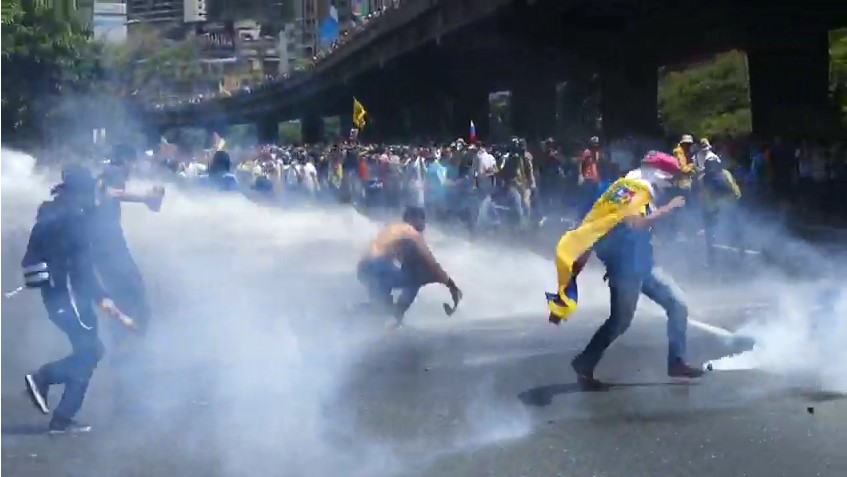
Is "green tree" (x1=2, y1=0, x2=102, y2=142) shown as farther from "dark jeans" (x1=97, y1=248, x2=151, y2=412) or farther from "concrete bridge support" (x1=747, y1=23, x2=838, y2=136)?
"concrete bridge support" (x1=747, y1=23, x2=838, y2=136)

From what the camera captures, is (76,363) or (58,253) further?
(76,363)

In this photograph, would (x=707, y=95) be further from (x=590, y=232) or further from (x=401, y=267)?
(x=590, y=232)

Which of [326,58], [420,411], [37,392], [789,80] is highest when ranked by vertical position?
[789,80]

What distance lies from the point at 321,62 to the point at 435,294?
2.26m

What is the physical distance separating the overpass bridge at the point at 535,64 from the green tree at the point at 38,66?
944 mm

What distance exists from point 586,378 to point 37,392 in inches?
119

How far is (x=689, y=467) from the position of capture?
21.5 feet

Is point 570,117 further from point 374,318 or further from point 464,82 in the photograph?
point 374,318

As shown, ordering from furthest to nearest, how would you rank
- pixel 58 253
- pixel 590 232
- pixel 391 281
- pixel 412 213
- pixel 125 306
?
1. pixel 391 281
2. pixel 412 213
3. pixel 125 306
4. pixel 590 232
5. pixel 58 253

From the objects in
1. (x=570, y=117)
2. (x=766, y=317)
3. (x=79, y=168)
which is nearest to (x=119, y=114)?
(x=79, y=168)

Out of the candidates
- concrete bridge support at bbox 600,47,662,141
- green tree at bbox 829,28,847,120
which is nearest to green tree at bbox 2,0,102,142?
concrete bridge support at bbox 600,47,662,141

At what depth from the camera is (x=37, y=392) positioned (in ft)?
24.3

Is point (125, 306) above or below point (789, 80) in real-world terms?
below

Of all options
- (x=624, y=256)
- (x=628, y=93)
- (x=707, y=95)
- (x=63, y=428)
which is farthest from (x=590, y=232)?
(x=707, y=95)
